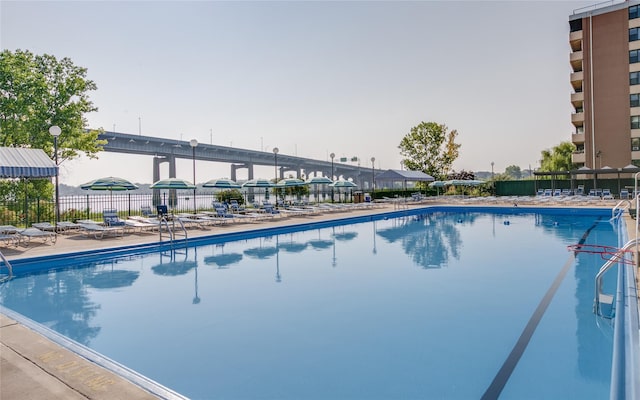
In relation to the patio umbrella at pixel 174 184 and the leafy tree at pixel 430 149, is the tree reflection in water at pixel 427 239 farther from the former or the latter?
the leafy tree at pixel 430 149

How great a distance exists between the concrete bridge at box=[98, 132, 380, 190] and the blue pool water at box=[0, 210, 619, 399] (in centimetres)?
1736

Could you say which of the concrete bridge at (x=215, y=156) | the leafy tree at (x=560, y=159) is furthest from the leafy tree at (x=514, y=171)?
the leafy tree at (x=560, y=159)

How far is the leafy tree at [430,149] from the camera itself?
41312 mm

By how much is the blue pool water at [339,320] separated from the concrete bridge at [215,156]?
57.0 feet

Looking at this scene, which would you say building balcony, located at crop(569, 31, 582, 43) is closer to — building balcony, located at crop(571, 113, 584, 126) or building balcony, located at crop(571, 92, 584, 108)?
building balcony, located at crop(571, 92, 584, 108)

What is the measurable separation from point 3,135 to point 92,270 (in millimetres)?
14117

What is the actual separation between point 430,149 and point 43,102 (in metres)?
33.9

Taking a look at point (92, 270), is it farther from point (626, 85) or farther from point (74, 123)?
point (626, 85)

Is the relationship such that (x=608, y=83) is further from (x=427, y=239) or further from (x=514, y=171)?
(x=514, y=171)

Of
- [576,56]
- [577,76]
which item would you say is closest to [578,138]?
[577,76]

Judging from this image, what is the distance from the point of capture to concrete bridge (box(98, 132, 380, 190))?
42.7 m

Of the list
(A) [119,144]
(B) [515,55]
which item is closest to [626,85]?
(B) [515,55]

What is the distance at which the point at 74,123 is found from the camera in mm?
20047

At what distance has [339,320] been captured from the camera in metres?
5.88
